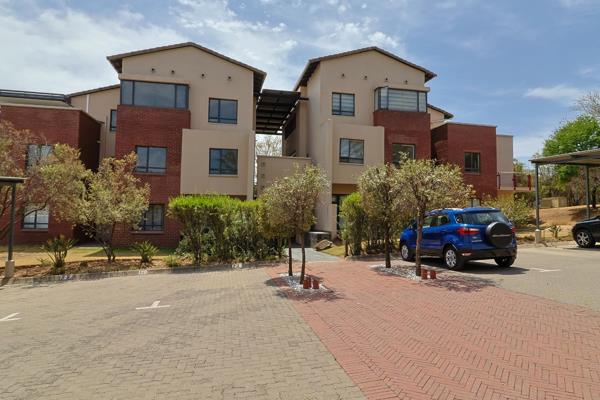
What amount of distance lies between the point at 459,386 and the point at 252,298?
5.69 metres

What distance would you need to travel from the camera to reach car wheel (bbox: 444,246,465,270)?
11.7m

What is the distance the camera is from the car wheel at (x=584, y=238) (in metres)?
17.0

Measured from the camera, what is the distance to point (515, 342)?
557 centimetres

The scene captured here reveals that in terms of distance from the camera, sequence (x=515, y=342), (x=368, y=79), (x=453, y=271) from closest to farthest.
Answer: (x=515, y=342), (x=453, y=271), (x=368, y=79)

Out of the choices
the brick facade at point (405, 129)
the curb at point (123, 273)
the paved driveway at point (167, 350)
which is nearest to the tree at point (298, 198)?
the paved driveway at point (167, 350)

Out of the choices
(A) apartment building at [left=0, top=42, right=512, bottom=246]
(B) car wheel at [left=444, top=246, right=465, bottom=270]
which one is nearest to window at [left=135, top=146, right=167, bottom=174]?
(A) apartment building at [left=0, top=42, right=512, bottom=246]

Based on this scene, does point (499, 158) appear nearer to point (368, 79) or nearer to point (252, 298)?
point (368, 79)

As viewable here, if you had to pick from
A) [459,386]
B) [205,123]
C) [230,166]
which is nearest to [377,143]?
[230,166]

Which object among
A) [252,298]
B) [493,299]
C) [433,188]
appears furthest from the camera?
[433,188]

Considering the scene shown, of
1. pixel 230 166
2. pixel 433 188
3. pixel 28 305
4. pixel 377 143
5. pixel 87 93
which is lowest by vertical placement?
pixel 28 305

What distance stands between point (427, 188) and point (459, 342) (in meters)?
6.00

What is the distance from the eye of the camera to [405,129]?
25391 millimetres

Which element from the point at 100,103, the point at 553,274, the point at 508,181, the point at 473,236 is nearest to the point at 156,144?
the point at 100,103

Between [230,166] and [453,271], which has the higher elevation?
[230,166]
